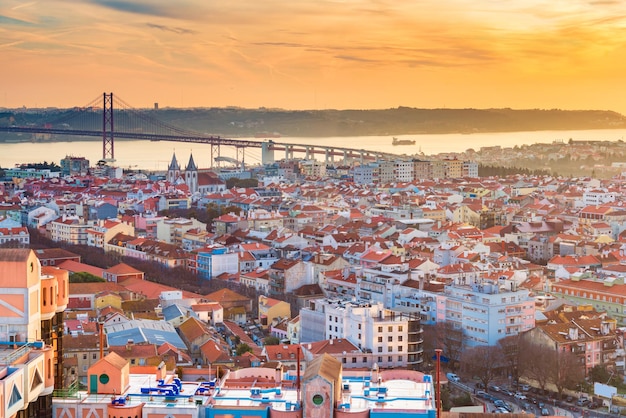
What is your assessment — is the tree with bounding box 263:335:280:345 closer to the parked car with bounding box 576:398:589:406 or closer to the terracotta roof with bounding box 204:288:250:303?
the terracotta roof with bounding box 204:288:250:303

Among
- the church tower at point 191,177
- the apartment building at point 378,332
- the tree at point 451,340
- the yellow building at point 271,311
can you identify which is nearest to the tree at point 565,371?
the tree at point 451,340

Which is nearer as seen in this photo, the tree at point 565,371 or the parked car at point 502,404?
the parked car at point 502,404

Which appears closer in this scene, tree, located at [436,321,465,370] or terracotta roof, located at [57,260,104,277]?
tree, located at [436,321,465,370]

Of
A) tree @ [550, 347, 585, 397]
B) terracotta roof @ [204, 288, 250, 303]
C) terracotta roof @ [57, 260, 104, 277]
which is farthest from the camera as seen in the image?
terracotta roof @ [57, 260, 104, 277]

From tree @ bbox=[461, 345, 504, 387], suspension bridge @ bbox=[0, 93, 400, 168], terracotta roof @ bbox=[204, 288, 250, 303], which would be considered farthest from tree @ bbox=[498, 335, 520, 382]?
suspension bridge @ bbox=[0, 93, 400, 168]

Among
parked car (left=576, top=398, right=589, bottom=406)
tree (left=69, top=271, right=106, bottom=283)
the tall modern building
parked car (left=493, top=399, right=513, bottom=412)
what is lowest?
parked car (left=576, top=398, right=589, bottom=406)

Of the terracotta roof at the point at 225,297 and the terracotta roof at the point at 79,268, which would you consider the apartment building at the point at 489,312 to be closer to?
the terracotta roof at the point at 225,297

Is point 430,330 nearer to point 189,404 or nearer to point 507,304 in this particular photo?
point 507,304

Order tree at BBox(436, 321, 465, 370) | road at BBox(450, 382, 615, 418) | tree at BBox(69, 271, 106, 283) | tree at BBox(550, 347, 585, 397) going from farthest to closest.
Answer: tree at BBox(69, 271, 106, 283) → tree at BBox(436, 321, 465, 370) → tree at BBox(550, 347, 585, 397) → road at BBox(450, 382, 615, 418)
